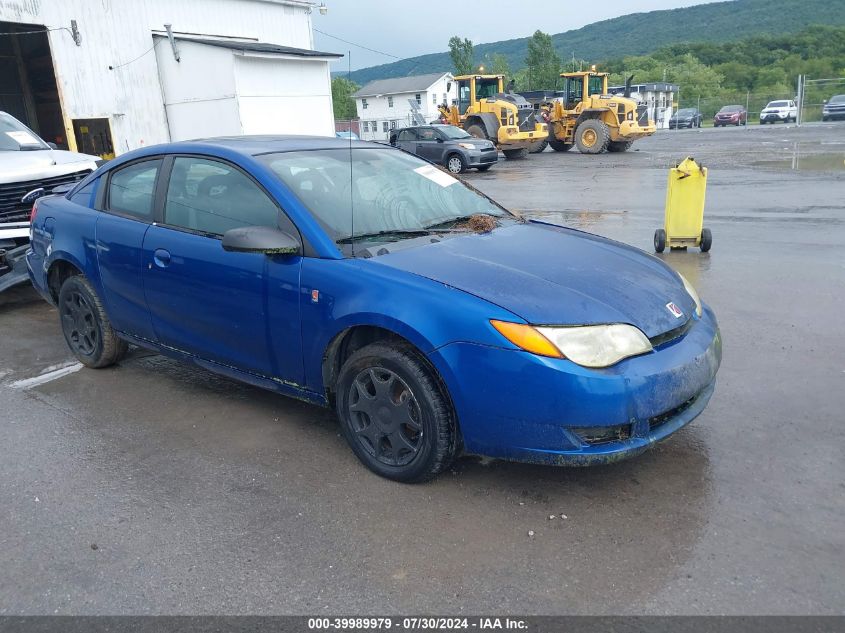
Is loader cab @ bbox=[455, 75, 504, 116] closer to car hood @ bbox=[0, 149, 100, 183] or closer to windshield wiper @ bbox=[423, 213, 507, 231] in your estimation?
car hood @ bbox=[0, 149, 100, 183]

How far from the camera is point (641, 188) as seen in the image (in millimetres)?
14688

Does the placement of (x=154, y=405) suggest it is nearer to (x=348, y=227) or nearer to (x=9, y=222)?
(x=348, y=227)

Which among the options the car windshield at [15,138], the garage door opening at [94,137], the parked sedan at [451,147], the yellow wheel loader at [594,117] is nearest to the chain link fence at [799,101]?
the yellow wheel loader at [594,117]

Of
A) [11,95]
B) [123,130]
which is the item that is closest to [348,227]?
[123,130]

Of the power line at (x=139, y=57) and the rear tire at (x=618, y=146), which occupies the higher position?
the power line at (x=139, y=57)

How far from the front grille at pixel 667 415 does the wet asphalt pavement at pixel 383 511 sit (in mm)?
355

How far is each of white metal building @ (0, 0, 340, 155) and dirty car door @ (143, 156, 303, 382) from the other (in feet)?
55.5

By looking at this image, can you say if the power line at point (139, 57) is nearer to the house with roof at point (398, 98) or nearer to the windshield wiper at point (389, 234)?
the windshield wiper at point (389, 234)

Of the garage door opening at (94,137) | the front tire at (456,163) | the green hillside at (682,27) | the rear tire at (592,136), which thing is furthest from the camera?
the green hillside at (682,27)

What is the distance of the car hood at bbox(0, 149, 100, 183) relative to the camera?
6898mm

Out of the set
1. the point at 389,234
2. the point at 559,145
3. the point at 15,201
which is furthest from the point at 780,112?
the point at 389,234

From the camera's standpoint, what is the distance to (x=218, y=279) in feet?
12.2

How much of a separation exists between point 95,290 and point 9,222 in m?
Result: 2.93

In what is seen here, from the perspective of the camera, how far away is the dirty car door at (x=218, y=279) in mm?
3496
